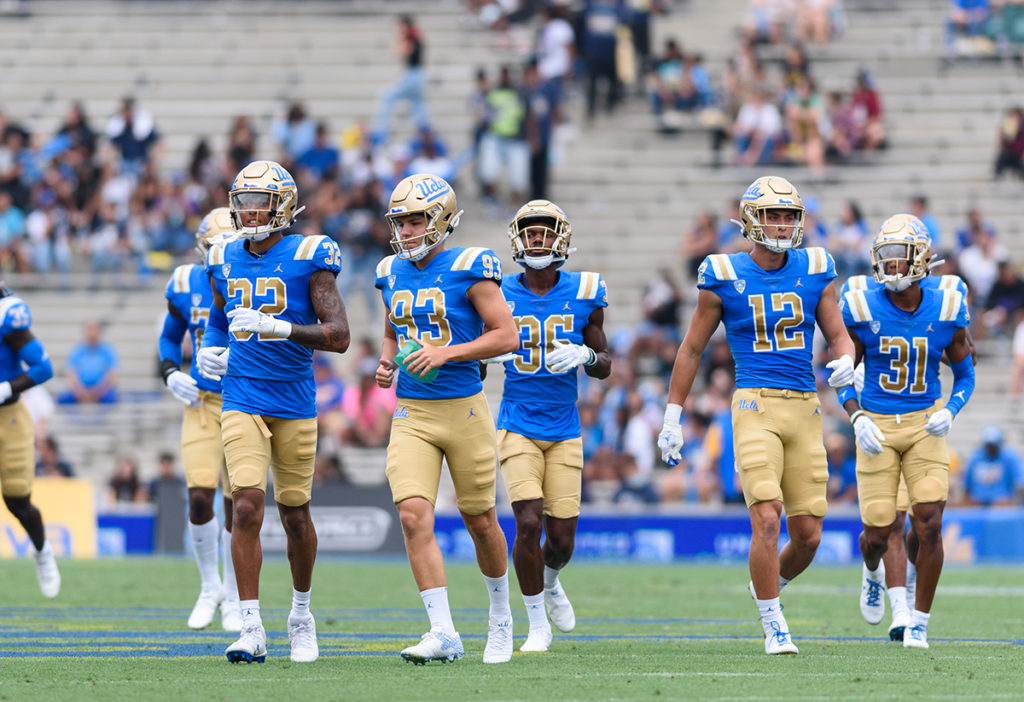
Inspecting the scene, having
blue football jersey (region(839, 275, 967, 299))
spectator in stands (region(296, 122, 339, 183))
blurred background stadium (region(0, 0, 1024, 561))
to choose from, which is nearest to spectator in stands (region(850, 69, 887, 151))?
blurred background stadium (region(0, 0, 1024, 561))

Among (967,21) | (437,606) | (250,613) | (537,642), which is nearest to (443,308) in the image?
(437,606)

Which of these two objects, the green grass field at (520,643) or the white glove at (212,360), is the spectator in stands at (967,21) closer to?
the green grass field at (520,643)

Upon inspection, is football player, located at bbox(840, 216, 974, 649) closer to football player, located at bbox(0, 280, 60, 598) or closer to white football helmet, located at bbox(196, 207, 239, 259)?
white football helmet, located at bbox(196, 207, 239, 259)

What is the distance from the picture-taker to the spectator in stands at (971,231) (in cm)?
2123

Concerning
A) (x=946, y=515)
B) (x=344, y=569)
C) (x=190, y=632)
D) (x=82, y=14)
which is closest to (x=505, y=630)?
(x=190, y=632)

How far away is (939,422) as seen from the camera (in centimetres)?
964

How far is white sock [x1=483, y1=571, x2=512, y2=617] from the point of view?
867 centimetres

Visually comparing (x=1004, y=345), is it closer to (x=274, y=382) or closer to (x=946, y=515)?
(x=946, y=515)

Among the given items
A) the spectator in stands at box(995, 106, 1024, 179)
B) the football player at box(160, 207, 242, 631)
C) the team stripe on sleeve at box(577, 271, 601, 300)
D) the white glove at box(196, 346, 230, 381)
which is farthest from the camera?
the spectator in stands at box(995, 106, 1024, 179)

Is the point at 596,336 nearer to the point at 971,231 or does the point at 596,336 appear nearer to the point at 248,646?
the point at 248,646

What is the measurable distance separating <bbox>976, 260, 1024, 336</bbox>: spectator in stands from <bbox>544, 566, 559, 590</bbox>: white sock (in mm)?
12072

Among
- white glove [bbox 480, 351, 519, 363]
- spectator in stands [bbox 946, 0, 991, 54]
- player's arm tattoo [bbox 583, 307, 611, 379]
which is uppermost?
spectator in stands [bbox 946, 0, 991, 54]

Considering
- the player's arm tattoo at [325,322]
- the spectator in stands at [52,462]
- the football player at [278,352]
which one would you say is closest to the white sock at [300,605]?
the football player at [278,352]

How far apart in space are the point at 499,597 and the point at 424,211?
6.50 feet
